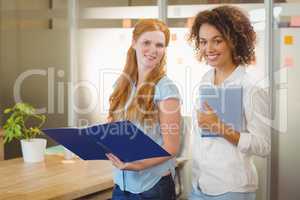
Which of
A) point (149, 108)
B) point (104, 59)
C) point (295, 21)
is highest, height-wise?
point (295, 21)

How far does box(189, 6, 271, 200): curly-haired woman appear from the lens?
151cm

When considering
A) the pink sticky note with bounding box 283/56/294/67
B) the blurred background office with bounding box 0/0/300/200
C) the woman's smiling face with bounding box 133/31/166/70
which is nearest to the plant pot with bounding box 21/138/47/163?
the woman's smiling face with bounding box 133/31/166/70

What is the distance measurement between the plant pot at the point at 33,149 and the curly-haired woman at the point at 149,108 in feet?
4.23

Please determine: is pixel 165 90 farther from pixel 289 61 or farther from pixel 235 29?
pixel 289 61

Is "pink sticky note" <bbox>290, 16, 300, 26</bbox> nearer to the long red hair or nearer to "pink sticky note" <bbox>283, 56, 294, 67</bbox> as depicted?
"pink sticky note" <bbox>283, 56, 294, 67</bbox>

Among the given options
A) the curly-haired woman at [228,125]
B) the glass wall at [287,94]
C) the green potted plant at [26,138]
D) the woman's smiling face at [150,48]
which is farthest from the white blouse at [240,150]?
the glass wall at [287,94]

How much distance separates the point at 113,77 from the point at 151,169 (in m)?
3.28

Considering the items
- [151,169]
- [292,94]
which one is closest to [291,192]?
[292,94]

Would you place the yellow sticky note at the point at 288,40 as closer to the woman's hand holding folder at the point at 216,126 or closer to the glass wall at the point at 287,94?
the glass wall at the point at 287,94

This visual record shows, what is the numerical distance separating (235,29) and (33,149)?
1771mm

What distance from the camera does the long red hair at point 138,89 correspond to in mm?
1698

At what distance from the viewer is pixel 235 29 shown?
4.99ft

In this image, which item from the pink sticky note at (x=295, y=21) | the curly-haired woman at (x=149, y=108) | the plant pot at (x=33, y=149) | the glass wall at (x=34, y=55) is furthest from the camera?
the glass wall at (x=34, y=55)

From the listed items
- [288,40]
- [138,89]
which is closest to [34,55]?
[288,40]
